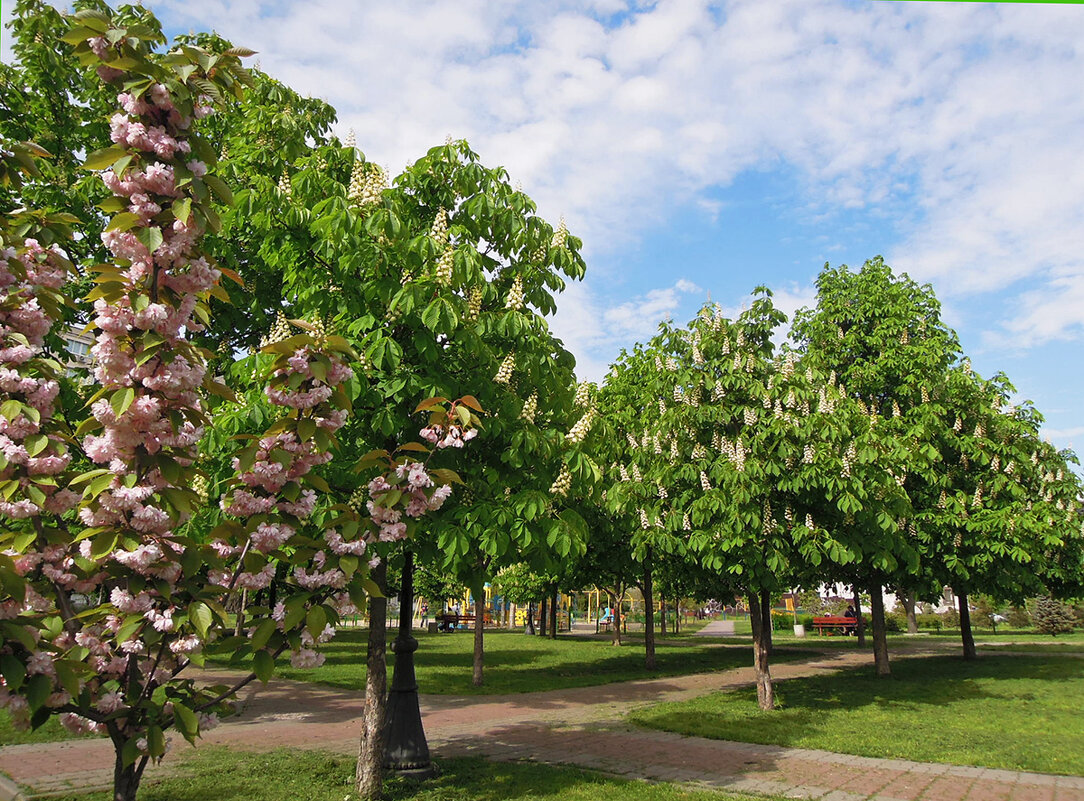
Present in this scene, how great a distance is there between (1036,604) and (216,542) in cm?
5106

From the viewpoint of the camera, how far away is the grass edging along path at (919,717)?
9859 millimetres

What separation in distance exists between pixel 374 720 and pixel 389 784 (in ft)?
3.24

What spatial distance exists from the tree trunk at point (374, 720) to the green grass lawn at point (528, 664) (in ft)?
23.4

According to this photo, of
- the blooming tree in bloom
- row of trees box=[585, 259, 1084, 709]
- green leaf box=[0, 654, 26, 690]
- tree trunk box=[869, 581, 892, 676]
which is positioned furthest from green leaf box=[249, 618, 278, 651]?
tree trunk box=[869, 581, 892, 676]

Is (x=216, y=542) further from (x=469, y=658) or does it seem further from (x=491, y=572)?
(x=469, y=658)

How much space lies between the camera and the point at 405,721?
28.1 ft

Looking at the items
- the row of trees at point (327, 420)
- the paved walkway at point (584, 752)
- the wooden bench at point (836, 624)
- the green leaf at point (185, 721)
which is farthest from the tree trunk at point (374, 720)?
the wooden bench at point (836, 624)

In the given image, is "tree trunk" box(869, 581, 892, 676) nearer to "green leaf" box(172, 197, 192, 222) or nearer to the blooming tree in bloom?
the blooming tree in bloom

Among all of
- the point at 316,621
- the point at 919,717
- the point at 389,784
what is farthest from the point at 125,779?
the point at 919,717

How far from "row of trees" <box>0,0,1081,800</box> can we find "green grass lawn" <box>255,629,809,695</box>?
6.74 ft

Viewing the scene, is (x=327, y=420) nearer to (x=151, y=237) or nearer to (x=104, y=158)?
(x=151, y=237)

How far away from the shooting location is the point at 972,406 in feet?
63.1

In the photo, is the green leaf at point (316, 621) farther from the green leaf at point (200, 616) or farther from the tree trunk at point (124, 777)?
the tree trunk at point (124, 777)

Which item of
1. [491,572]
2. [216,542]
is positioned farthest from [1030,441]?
[216,542]
